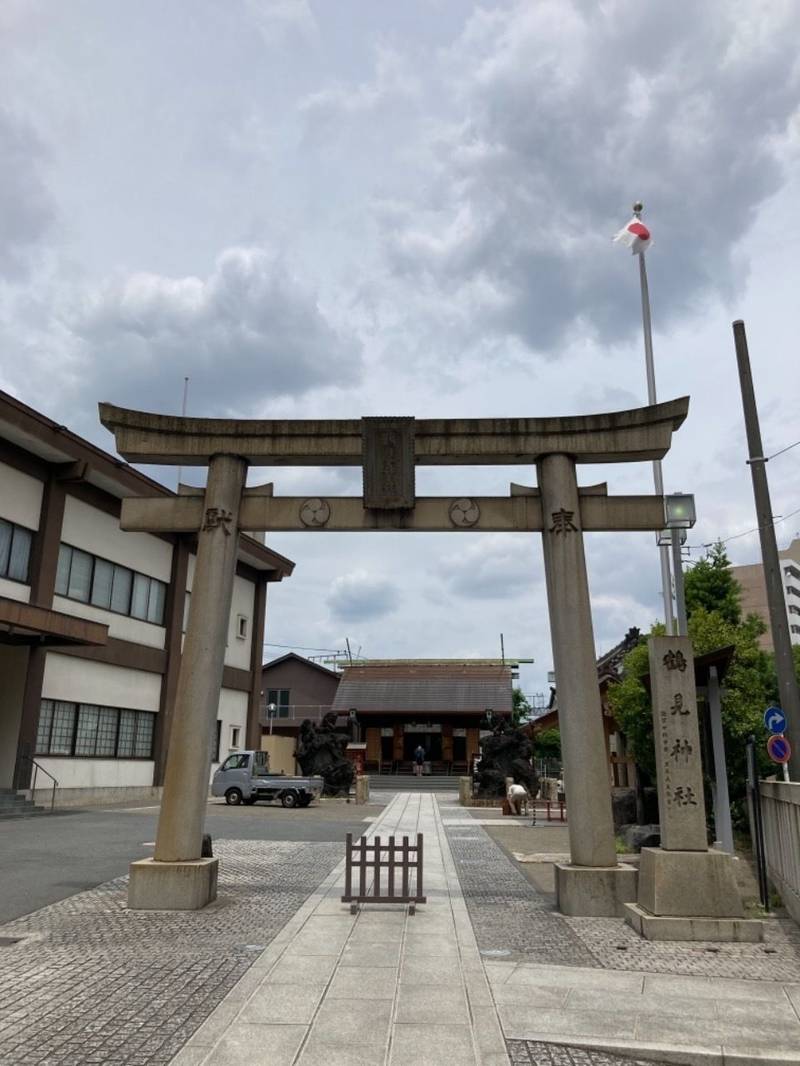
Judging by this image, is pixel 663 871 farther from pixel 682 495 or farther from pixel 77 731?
pixel 77 731

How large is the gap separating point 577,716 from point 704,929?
2.65 metres

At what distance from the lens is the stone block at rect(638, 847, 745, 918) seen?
860 centimetres

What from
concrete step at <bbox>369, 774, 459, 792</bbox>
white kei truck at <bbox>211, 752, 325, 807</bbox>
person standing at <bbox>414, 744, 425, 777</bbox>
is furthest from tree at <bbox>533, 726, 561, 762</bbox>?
white kei truck at <bbox>211, 752, 325, 807</bbox>

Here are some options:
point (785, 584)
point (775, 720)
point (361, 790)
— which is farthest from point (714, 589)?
point (785, 584)

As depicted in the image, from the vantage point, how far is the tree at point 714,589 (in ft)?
77.6

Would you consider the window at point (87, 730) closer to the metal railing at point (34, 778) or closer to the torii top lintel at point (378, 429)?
the metal railing at point (34, 778)

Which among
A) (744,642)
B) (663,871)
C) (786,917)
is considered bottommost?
(786,917)

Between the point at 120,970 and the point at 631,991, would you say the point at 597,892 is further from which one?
the point at 120,970

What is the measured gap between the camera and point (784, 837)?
10.1m

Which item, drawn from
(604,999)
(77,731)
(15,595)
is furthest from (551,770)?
(604,999)

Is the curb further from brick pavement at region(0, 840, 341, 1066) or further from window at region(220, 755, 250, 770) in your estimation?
window at region(220, 755, 250, 770)

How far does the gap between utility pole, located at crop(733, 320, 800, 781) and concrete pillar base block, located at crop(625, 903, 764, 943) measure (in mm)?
4641

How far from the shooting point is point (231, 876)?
12039 millimetres

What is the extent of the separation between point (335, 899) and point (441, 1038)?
5273mm
